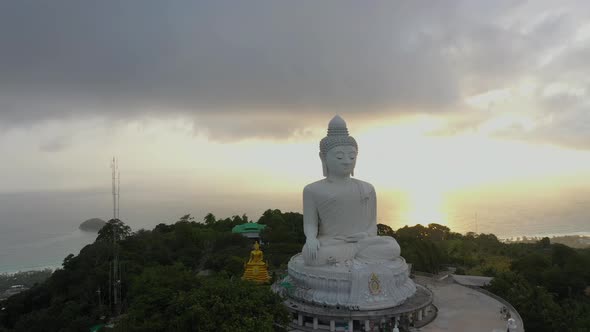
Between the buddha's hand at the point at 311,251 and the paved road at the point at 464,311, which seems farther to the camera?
the buddha's hand at the point at 311,251

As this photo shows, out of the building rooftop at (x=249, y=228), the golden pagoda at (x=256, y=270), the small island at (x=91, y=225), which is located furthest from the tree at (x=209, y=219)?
the small island at (x=91, y=225)

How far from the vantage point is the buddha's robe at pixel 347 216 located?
1775cm

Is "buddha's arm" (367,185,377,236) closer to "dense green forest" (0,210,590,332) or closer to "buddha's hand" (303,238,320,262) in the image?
"buddha's hand" (303,238,320,262)

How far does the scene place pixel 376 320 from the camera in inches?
622

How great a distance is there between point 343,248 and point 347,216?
145 centimetres

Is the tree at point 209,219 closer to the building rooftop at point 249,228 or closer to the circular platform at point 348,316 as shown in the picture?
the building rooftop at point 249,228

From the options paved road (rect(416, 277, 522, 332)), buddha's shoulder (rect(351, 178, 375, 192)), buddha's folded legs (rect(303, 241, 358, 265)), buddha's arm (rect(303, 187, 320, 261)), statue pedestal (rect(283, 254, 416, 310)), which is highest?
buddha's shoulder (rect(351, 178, 375, 192))

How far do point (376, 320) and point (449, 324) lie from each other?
2879 mm

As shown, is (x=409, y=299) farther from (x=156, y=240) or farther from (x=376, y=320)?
(x=156, y=240)

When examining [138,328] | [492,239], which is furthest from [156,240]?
[492,239]

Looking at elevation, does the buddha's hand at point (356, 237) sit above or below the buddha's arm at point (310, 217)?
below

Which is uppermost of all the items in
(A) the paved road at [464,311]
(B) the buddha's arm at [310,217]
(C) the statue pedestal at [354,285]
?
(B) the buddha's arm at [310,217]

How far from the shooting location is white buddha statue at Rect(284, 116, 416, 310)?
16.2 meters

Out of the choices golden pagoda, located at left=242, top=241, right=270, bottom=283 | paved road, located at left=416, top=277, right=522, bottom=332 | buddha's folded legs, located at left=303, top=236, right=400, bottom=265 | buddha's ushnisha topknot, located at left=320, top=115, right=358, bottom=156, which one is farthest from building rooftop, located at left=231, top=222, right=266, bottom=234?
buddha's folded legs, located at left=303, top=236, right=400, bottom=265
